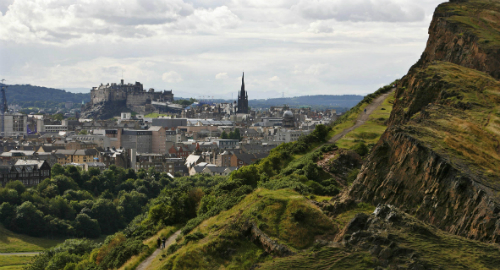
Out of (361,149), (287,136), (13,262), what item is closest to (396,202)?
(361,149)

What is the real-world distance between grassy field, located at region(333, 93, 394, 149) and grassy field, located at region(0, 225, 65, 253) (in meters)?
42.1

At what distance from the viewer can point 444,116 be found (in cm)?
2550

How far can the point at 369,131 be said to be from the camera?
49875 mm

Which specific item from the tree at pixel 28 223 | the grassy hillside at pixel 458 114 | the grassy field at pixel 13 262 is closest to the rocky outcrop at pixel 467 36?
the grassy hillside at pixel 458 114

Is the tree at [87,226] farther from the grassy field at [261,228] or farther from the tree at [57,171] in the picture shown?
the grassy field at [261,228]

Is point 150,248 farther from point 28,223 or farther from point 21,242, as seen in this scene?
point 28,223

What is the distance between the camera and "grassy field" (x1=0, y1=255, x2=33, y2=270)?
66.8 m

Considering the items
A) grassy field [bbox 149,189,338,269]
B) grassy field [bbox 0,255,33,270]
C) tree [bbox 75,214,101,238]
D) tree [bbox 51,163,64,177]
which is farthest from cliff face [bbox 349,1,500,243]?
tree [bbox 51,163,64,177]

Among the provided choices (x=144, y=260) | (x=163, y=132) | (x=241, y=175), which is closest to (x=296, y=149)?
(x=241, y=175)

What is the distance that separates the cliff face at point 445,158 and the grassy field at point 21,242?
58.1 meters

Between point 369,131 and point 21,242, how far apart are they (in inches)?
1983

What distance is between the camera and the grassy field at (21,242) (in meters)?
78.8

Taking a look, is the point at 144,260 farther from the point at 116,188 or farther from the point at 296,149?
the point at 116,188

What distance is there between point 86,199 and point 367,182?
83.1 m
